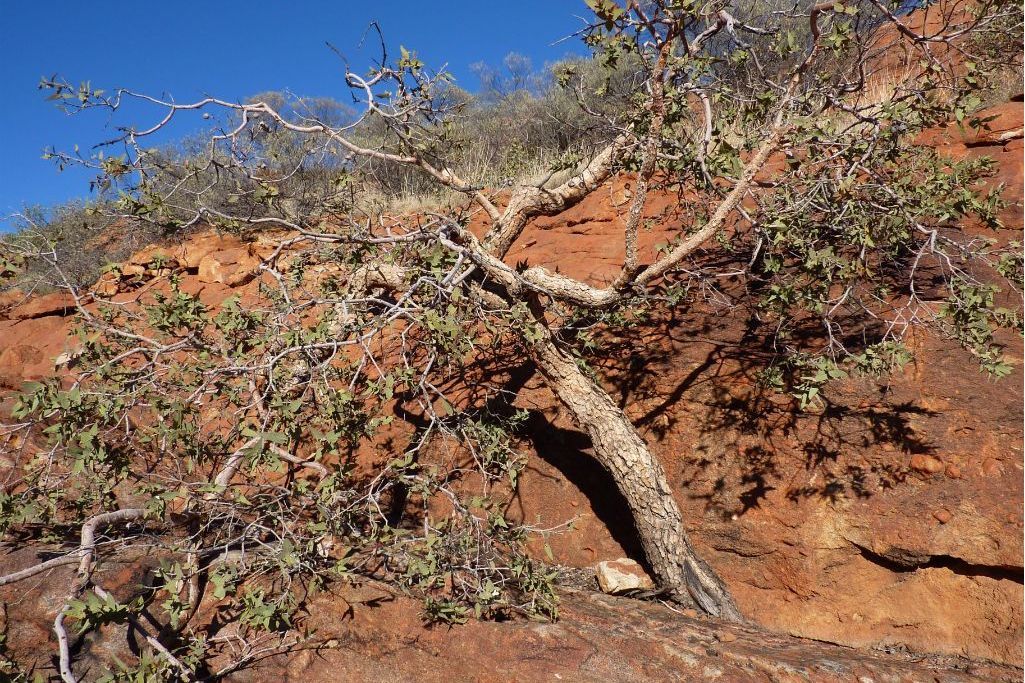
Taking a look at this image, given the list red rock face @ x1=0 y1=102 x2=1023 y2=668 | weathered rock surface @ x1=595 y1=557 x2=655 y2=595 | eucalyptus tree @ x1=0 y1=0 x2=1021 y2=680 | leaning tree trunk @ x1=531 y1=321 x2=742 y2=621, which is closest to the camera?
eucalyptus tree @ x1=0 y1=0 x2=1021 y2=680

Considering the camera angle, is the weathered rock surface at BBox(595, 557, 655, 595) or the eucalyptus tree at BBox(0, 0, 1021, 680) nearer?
the eucalyptus tree at BBox(0, 0, 1021, 680)

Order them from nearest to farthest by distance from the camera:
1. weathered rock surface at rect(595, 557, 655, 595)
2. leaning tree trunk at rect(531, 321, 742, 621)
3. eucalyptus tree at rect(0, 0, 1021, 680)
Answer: eucalyptus tree at rect(0, 0, 1021, 680) < leaning tree trunk at rect(531, 321, 742, 621) < weathered rock surface at rect(595, 557, 655, 595)

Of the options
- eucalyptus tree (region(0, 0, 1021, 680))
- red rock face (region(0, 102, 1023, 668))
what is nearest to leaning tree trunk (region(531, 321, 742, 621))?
eucalyptus tree (region(0, 0, 1021, 680))

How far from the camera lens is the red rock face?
10.7 feet

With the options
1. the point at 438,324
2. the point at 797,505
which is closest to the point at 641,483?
the point at 797,505

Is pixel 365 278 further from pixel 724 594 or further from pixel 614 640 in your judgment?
pixel 724 594

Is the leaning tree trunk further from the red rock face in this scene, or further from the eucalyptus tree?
the red rock face

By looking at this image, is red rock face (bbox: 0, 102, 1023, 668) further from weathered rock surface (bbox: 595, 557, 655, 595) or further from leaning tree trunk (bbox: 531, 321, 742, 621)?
leaning tree trunk (bbox: 531, 321, 742, 621)

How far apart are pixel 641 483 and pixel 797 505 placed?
0.96m

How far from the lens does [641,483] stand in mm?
4035

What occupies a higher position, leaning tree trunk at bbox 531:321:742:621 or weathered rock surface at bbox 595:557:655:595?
leaning tree trunk at bbox 531:321:742:621

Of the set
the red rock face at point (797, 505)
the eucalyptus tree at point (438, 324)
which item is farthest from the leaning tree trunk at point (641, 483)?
the red rock face at point (797, 505)

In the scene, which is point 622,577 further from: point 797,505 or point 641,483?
point 797,505

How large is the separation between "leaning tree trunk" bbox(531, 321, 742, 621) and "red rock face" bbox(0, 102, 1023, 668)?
0.26 meters
